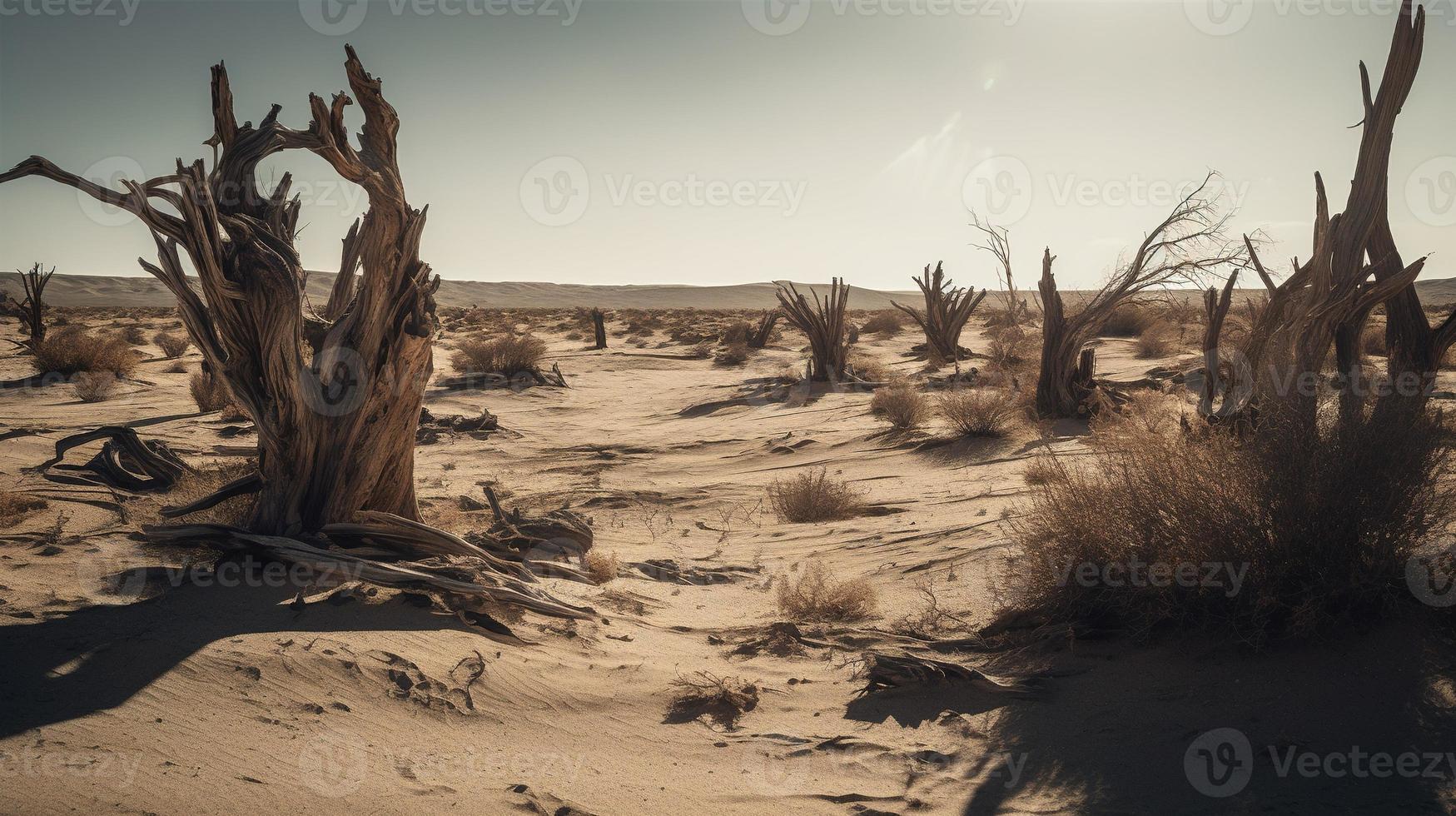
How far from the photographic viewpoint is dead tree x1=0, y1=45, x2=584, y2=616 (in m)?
4.39

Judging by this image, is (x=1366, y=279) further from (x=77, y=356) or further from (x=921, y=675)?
(x=77, y=356)

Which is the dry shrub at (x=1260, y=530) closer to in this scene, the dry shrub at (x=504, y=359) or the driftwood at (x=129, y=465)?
the driftwood at (x=129, y=465)

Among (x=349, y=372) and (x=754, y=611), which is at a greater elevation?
(x=349, y=372)

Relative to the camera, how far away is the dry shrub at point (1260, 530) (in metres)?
3.62

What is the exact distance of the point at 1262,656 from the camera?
3654mm

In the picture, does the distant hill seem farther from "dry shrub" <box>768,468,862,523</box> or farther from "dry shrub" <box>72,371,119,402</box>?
"dry shrub" <box>768,468,862,523</box>

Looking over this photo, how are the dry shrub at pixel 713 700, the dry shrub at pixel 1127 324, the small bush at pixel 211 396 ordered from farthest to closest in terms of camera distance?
1. the dry shrub at pixel 1127 324
2. the small bush at pixel 211 396
3. the dry shrub at pixel 713 700

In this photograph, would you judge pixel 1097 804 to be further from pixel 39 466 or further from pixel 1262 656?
pixel 39 466

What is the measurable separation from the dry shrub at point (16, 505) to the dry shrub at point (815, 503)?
201 inches

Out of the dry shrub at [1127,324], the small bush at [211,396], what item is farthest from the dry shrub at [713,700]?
the dry shrub at [1127,324]

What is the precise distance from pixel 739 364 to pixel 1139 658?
1652 centimetres

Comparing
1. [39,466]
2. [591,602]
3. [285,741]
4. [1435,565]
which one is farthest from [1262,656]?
[39,466]

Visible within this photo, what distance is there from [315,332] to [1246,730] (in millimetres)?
5081

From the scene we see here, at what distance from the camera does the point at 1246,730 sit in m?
3.31
